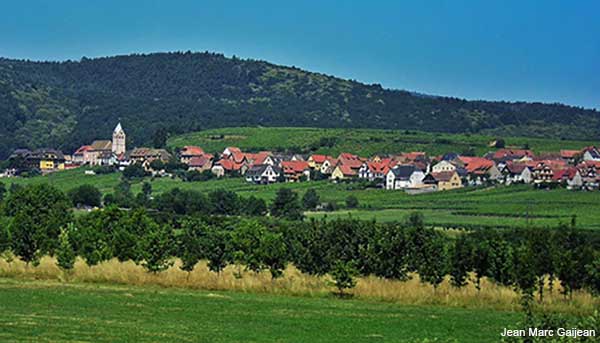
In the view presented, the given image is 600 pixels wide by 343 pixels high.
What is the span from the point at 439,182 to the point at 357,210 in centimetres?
2770

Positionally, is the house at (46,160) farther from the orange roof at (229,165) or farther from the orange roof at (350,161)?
the orange roof at (350,161)

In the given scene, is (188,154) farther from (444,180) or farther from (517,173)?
(517,173)

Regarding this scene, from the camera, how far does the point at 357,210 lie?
8656cm

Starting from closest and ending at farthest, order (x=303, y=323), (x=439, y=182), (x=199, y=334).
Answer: (x=199, y=334), (x=303, y=323), (x=439, y=182)

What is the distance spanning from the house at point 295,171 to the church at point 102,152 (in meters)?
33.3

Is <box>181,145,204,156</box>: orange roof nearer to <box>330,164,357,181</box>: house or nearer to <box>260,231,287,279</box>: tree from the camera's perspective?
<box>330,164,357,181</box>: house

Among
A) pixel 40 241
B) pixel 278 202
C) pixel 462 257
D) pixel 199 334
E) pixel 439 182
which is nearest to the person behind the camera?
pixel 199 334

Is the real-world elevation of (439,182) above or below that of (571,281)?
above

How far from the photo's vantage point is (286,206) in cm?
8256

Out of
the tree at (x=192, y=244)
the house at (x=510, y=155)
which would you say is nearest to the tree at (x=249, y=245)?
the tree at (x=192, y=244)

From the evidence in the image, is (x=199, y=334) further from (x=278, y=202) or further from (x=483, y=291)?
(x=278, y=202)

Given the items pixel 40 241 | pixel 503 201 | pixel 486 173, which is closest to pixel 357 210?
pixel 503 201

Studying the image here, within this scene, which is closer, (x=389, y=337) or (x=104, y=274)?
(x=389, y=337)

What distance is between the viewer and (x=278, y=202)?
84188 millimetres
